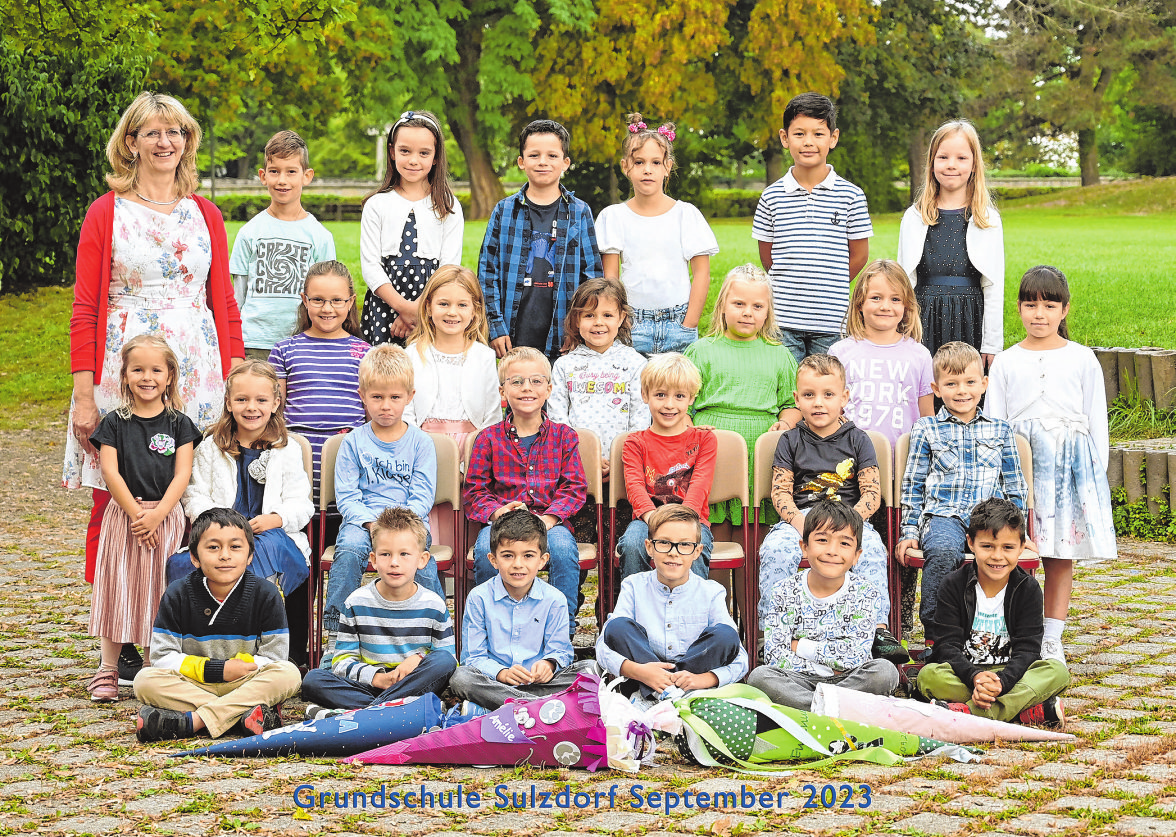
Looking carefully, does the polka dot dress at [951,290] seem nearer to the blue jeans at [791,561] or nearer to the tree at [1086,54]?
the blue jeans at [791,561]

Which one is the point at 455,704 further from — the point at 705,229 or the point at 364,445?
the point at 705,229

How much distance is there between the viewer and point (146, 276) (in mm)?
5738

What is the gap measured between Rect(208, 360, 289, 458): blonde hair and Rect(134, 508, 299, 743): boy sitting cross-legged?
1.47ft

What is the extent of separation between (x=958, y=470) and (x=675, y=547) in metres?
1.35

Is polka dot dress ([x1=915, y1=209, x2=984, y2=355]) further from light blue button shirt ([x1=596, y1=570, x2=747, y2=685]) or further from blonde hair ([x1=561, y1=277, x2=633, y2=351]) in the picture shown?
light blue button shirt ([x1=596, y1=570, x2=747, y2=685])

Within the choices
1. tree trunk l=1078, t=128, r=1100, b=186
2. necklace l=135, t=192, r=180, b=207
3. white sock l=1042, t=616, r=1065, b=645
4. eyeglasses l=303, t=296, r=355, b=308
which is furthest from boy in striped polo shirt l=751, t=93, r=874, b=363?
tree trunk l=1078, t=128, r=1100, b=186

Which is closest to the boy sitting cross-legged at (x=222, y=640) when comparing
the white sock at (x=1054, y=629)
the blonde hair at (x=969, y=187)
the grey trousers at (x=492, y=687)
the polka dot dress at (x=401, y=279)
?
the grey trousers at (x=492, y=687)

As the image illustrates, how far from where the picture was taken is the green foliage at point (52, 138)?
575 inches

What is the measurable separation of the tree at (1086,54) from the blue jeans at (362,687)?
40.8 m

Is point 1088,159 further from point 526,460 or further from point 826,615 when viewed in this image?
point 826,615

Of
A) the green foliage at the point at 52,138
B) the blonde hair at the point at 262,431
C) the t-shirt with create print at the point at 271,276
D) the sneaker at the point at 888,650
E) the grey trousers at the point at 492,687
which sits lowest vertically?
the grey trousers at the point at 492,687

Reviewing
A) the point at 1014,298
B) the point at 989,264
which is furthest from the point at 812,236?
the point at 1014,298

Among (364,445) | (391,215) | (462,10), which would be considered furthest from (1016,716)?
(462,10)

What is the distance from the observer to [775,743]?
449 centimetres
